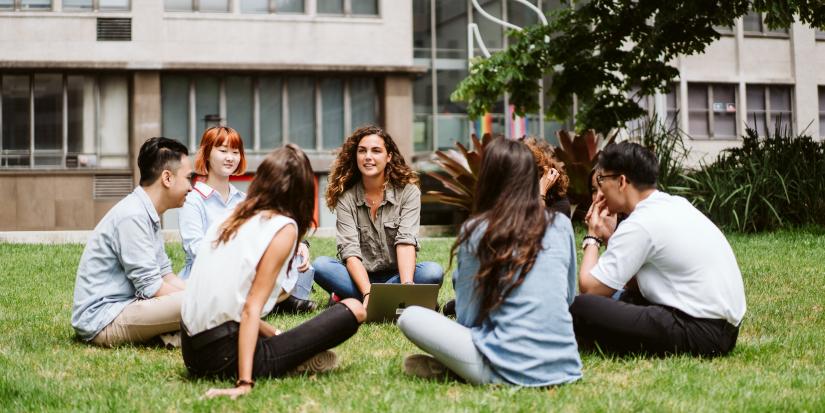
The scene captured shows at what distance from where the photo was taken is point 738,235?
1320 cm

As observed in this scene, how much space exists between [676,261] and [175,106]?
2236 cm

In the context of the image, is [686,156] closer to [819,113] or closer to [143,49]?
[143,49]

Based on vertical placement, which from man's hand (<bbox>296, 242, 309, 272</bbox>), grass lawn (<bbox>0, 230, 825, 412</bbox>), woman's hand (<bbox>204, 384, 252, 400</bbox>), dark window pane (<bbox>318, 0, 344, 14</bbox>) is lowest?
grass lawn (<bbox>0, 230, 825, 412</bbox>)

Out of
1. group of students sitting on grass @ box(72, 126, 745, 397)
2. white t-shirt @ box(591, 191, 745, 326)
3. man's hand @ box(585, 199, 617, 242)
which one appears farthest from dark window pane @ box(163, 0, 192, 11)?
white t-shirt @ box(591, 191, 745, 326)

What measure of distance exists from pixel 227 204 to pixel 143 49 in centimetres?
1953

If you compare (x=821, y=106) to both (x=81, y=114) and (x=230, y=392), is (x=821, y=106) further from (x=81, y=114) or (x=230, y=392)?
(x=230, y=392)

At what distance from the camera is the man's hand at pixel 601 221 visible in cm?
557

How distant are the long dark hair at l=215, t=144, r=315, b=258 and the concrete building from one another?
2130 centimetres

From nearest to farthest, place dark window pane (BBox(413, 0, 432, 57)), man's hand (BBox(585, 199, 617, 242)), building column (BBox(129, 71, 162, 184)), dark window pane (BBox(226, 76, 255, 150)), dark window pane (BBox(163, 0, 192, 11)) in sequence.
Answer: man's hand (BBox(585, 199, 617, 242)), building column (BBox(129, 71, 162, 184)), dark window pane (BBox(163, 0, 192, 11)), dark window pane (BBox(226, 76, 255, 150)), dark window pane (BBox(413, 0, 432, 57))

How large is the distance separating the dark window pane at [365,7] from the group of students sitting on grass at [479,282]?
67.2 ft

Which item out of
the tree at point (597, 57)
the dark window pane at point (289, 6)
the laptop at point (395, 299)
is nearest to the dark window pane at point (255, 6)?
the dark window pane at point (289, 6)

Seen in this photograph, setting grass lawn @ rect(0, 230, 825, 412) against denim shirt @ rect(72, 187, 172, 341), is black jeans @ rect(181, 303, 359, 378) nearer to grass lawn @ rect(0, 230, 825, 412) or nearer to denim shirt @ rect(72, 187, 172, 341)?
grass lawn @ rect(0, 230, 825, 412)

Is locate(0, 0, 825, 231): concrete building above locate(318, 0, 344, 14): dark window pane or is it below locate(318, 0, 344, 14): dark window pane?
below

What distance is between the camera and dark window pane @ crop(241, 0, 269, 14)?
25719 mm
